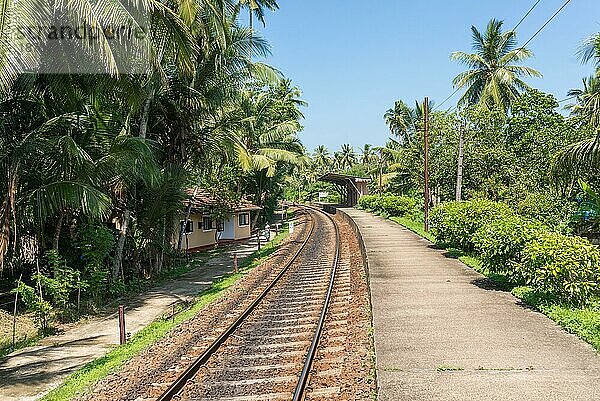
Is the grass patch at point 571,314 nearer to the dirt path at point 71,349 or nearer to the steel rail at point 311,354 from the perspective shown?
the steel rail at point 311,354

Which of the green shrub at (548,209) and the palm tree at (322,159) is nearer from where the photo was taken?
the green shrub at (548,209)

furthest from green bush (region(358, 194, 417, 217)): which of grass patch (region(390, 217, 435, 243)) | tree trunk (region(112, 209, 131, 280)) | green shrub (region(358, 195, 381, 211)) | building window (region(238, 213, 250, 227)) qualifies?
tree trunk (region(112, 209, 131, 280))

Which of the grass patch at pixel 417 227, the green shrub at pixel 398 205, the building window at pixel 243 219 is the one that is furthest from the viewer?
the green shrub at pixel 398 205

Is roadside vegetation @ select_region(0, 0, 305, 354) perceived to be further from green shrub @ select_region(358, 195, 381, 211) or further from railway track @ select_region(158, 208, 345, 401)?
green shrub @ select_region(358, 195, 381, 211)

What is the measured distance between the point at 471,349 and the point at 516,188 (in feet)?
66.8

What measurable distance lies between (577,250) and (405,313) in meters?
3.18

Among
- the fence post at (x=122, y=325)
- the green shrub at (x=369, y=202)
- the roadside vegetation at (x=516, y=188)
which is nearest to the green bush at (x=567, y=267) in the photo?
the roadside vegetation at (x=516, y=188)

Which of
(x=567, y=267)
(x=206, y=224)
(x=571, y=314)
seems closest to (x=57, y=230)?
(x=567, y=267)

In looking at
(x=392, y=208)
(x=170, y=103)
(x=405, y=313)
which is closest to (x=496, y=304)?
(x=405, y=313)

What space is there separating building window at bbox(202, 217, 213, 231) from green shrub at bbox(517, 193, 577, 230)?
630 inches

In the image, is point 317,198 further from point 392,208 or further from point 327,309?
point 327,309

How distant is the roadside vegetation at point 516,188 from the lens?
32.9ft

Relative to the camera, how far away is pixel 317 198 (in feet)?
342

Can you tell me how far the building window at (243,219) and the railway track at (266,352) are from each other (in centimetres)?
2021
